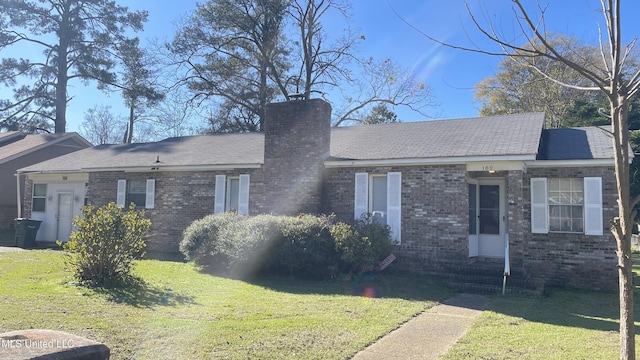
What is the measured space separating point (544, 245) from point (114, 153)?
16.5 meters

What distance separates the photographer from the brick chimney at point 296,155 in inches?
508

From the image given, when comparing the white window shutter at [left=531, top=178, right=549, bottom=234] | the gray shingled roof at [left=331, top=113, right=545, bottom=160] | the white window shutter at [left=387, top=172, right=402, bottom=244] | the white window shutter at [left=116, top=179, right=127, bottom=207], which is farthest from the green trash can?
the white window shutter at [left=531, top=178, right=549, bottom=234]

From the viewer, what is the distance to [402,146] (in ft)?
42.8

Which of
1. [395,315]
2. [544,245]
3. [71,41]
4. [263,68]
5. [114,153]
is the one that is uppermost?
[71,41]

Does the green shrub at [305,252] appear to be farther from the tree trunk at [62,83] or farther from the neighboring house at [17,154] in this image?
the tree trunk at [62,83]

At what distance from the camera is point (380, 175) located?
12398 mm

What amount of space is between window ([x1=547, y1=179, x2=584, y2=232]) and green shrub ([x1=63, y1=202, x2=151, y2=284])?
9682 mm

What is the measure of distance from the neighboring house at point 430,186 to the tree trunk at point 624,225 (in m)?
6.79

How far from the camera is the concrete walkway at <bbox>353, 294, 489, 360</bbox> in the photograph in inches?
218

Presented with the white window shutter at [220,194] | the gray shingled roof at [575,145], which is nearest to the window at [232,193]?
the white window shutter at [220,194]

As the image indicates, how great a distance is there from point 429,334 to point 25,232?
52.0 ft

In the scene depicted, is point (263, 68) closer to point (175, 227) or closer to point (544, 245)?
point (175, 227)

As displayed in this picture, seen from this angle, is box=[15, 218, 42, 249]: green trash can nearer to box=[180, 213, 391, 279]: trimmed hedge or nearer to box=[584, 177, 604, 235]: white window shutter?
box=[180, 213, 391, 279]: trimmed hedge

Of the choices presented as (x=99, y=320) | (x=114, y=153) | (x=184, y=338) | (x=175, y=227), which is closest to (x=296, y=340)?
(x=184, y=338)
